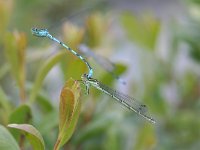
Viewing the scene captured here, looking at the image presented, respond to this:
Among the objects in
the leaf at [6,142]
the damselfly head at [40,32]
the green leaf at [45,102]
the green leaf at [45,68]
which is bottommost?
the green leaf at [45,102]

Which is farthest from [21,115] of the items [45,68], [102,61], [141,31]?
[141,31]

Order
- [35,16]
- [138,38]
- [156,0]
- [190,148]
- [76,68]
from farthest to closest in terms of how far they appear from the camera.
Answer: [156,0]
[35,16]
[138,38]
[190,148]
[76,68]

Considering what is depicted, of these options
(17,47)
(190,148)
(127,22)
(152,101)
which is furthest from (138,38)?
(17,47)

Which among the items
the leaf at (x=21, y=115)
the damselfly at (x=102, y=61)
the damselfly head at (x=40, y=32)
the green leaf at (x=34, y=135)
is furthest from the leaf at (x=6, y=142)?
the damselfly at (x=102, y=61)

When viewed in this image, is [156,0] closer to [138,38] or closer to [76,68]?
[138,38]

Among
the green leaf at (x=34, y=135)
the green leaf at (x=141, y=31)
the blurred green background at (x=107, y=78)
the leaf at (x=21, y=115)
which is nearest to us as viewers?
the green leaf at (x=34, y=135)

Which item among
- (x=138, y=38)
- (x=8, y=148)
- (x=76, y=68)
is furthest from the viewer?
(x=138, y=38)

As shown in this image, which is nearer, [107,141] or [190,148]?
[107,141]

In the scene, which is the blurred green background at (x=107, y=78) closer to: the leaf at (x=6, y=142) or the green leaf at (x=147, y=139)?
the green leaf at (x=147, y=139)

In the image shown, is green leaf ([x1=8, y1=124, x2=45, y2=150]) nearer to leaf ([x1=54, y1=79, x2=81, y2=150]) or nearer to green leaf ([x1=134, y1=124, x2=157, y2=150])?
leaf ([x1=54, y1=79, x2=81, y2=150])
